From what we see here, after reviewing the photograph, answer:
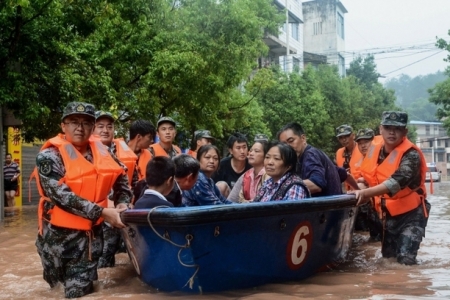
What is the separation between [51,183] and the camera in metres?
4.66

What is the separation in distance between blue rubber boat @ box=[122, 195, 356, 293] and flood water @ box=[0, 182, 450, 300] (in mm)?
126

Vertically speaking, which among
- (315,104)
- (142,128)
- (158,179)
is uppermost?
(315,104)

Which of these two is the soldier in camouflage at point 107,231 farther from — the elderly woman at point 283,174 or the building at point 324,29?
the building at point 324,29

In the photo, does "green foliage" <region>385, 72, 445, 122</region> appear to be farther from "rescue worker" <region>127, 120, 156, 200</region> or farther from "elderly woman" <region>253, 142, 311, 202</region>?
"elderly woman" <region>253, 142, 311, 202</region>

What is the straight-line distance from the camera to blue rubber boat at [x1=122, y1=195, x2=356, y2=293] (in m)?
4.44

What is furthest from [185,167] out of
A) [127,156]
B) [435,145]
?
[435,145]

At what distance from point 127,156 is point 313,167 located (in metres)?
1.83

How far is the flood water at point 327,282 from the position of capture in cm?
488

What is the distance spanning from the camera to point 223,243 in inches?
182

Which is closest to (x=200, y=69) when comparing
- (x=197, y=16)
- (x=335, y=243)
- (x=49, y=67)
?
(x=197, y=16)

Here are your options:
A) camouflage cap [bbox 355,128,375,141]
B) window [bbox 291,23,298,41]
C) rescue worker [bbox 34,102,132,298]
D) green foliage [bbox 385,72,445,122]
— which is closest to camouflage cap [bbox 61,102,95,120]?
rescue worker [bbox 34,102,132,298]

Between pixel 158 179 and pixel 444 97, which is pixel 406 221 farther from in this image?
pixel 444 97

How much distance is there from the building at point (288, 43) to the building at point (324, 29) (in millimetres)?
8346

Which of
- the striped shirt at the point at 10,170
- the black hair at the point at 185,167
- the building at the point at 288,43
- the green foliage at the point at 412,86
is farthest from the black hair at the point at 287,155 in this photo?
the green foliage at the point at 412,86
